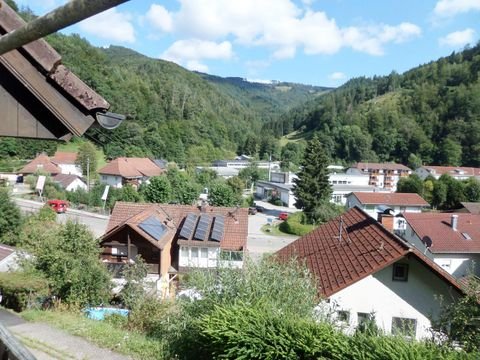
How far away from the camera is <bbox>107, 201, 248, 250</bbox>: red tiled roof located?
71.3 feet

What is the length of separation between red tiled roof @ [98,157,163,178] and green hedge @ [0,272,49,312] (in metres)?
42.7

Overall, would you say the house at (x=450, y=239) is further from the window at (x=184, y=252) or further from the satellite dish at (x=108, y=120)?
the satellite dish at (x=108, y=120)

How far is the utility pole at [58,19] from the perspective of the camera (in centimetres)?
105

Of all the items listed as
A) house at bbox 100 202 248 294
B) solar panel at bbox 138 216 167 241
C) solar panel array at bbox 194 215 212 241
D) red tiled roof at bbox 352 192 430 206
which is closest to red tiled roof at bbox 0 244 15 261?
house at bbox 100 202 248 294

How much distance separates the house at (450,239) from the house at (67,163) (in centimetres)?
4966

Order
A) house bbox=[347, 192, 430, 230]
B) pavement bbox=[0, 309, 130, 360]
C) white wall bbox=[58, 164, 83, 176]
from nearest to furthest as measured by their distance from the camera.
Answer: pavement bbox=[0, 309, 130, 360] < house bbox=[347, 192, 430, 230] < white wall bbox=[58, 164, 83, 176]

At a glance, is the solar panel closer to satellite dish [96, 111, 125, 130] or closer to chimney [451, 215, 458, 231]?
satellite dish [96, 111, 125, 130]

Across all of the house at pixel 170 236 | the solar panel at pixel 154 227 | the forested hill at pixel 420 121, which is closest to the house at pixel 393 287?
the house at pixel 170 236

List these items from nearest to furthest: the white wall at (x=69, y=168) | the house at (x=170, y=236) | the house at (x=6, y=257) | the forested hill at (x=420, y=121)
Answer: the house at (x=6, y=257) → the house at (x=170, y=236) → the white wall at (x=69, y=168) → the forested hill at (x=420, y=121)

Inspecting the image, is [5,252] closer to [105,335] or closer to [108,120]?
[105,335]

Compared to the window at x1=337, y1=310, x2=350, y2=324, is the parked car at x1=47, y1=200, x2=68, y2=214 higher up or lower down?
lower down

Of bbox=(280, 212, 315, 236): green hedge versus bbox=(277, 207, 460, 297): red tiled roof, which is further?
bbox=(280, 212, 315, 236): green hedge

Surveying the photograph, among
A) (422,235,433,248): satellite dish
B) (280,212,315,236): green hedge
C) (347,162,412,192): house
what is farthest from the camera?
(347,162,412,192): house

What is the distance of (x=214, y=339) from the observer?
6660 millimetres
